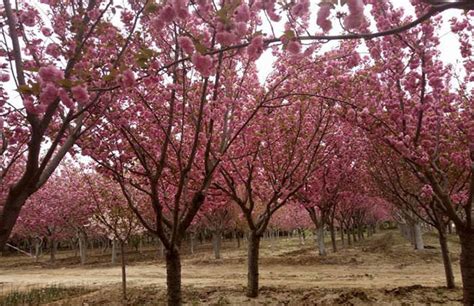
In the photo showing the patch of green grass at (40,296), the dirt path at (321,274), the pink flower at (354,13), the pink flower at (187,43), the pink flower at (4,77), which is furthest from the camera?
the dirt path at (321,274)

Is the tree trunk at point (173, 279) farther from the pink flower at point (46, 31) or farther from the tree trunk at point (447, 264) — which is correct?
the tree trunk at point (447, 264)

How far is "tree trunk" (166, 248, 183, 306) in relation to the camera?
30.4 feet

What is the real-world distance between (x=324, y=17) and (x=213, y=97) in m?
5.62

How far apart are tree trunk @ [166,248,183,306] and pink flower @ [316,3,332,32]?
21.9 ft

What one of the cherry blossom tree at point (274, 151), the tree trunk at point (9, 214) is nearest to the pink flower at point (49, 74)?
the tree trunk at point (9, 214)

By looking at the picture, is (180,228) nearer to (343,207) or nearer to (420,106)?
(420,106)

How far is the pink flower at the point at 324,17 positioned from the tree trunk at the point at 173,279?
6.67m

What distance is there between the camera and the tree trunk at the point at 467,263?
28.4ft

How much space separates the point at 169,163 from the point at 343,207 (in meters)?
28.0

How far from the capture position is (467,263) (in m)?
8.83

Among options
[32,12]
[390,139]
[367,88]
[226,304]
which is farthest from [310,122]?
[32,12]

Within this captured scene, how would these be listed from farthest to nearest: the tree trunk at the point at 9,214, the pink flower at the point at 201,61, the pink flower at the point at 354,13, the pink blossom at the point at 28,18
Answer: the pink blossom at the point at 28,18 → the tree trunk at the point at 9,214 → the pink flower at the point at 201,61 → the pink flower at the point at 354,13

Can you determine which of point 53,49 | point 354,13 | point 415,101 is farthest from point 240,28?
point 415,101

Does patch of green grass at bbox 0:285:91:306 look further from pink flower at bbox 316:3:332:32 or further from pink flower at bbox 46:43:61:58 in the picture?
pink flower at bbox 316:3:332:32
